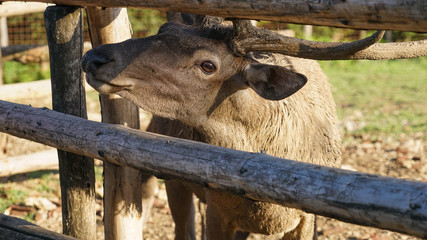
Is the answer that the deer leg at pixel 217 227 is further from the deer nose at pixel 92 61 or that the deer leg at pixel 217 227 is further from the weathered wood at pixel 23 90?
the weathered wood at pixel 23 90

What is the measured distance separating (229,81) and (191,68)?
28 cm

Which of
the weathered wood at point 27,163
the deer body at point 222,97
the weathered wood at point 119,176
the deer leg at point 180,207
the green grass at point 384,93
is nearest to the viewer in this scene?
the deer body at point 222,97

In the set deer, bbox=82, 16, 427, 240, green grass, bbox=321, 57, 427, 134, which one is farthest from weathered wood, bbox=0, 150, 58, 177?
green grass, bbox=321, 57, 427, 134

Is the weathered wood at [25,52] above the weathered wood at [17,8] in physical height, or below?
below

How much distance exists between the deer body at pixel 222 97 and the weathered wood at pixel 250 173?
1.25 ft

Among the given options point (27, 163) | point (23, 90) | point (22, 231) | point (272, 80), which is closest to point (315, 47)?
point (272, 80)

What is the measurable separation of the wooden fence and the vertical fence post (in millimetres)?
13

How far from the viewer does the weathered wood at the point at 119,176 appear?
3898 mm

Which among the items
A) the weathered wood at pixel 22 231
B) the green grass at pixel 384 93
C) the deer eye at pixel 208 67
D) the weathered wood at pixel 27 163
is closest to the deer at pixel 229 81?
the deer eye at pixel 208 67

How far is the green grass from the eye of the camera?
30.5ft

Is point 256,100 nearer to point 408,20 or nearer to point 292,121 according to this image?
point 292,121

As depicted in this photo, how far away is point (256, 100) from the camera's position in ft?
12.1

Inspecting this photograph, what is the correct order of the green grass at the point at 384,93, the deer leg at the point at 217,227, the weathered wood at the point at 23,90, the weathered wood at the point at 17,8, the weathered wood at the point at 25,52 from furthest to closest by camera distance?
the green grass at the point at 384,93 → the weathered wood at the point at 25,52 → the weathered wood at the point at 23,90 → the weathered wood at the point at 17,8 → the deer leg at the point at 217,227

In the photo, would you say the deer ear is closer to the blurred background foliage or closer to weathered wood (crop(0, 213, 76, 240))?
weathered wood (crop(0, 213, 76, 240))
